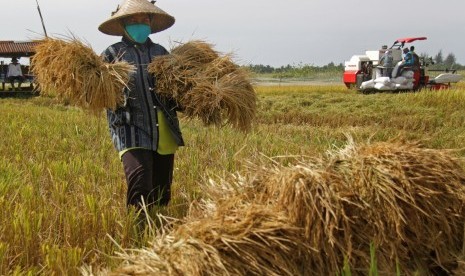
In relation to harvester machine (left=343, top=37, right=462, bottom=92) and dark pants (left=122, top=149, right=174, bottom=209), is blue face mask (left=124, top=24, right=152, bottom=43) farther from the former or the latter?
harvester machine (left=343, top=37, right=462, bottom=92)

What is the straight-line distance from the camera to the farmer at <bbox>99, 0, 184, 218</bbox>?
311cm

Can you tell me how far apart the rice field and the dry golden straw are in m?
0.12

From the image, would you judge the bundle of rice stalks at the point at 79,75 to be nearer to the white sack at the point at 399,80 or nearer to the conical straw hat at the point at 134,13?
the conical straw hat at the point at 134,13

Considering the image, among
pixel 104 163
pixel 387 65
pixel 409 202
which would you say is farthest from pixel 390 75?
pixel 409 202

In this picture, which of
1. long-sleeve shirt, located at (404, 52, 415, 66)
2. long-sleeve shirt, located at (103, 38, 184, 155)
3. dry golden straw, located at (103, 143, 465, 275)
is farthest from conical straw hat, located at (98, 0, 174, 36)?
long-sleeve shirt, located at (404, 52, 415, 66)

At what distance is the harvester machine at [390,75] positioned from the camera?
48.5 ft

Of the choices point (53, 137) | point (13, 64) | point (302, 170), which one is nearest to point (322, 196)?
point (302, 170)

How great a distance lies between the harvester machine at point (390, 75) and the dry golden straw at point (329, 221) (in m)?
13.3

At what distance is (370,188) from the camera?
190cm

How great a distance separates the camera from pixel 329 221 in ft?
5.87

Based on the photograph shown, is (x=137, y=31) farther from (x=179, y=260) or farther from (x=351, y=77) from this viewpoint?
(x=351, y=77)

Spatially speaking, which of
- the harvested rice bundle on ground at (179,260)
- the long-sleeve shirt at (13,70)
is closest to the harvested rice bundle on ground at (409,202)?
the harvested rice bundle on ground at (179,260)

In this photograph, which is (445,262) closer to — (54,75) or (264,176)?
(264,176)

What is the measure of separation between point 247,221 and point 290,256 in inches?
7.4
